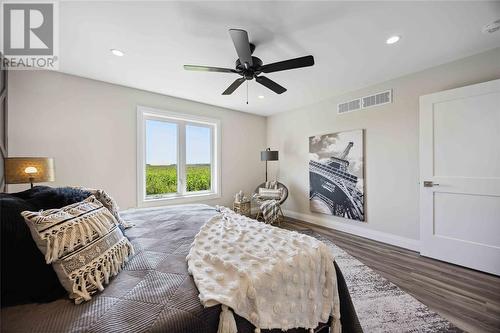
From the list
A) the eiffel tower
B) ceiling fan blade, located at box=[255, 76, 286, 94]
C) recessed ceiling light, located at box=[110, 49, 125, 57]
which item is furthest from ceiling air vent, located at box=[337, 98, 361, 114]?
recessed ceiling light, located at box=[110, 49, 125, 57]

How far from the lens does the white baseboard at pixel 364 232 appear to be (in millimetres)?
2799

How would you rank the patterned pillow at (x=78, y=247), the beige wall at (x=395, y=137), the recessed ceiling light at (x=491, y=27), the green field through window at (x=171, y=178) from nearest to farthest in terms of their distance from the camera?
the patterned pillow at (x=78, y=247)
the recessed ceiling light at (x=491, y=27)
the beige wall at (x=395, y=137)
the green field through window at (x=171, y=178)

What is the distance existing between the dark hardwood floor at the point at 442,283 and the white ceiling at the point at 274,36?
8.19 feet

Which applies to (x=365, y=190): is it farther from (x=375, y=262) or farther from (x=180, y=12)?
(x=180, y=12)

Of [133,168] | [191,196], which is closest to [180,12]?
[133,168]

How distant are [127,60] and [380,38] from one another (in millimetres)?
2852

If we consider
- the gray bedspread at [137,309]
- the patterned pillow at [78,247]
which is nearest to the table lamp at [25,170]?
the patterned pillow at [78,247]

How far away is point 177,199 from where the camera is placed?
3.76 m

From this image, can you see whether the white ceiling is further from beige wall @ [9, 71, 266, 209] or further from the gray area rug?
the gray area rug

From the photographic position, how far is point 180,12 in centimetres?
168

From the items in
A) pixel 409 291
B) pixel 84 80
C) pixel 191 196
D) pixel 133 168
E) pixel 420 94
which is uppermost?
pixel 84 80

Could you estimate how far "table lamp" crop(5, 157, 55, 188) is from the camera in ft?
6.29

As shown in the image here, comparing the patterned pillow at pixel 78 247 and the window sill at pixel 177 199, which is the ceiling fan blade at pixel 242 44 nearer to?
the patterned pillow at pixel 78 247

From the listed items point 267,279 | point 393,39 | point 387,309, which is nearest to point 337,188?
point 387,309
